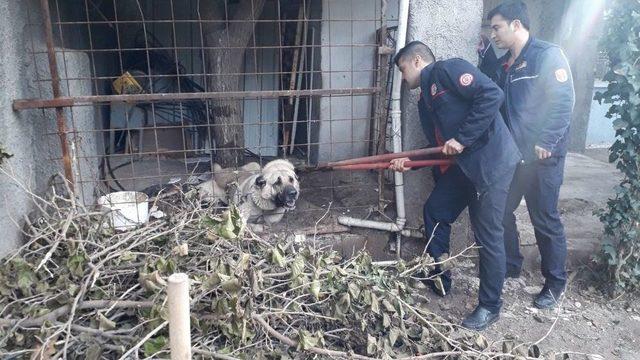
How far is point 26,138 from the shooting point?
3605 millimetres

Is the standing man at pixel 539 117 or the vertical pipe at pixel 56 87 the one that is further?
the standing man at pixel 539 117

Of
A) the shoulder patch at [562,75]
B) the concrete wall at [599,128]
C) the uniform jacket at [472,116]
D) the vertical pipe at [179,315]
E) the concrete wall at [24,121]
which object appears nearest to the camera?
the vertical pipe at [179,315]

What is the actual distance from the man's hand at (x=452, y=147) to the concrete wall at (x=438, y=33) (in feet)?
2.78

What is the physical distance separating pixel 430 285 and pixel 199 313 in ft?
7.78

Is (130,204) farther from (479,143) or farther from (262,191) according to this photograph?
(479,143)

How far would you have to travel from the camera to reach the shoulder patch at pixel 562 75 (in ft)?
11.8

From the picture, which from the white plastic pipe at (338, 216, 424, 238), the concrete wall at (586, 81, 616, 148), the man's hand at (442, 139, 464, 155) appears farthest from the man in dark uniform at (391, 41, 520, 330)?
the concrete wall at (586, 81, 616, 148)

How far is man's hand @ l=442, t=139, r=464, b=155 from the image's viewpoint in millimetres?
3488

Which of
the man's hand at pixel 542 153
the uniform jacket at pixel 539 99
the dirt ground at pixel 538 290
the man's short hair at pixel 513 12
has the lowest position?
the dirt ground at pixel 538 290

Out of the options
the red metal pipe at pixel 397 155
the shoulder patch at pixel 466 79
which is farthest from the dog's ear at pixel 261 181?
the shoulder patch at pixel 466 79

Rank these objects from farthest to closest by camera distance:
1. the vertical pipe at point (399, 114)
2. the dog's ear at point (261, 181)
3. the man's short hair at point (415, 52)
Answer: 1. the dog's ear at point (261, 181)
2. the vertical pipe at point (399, 114)
3. the man's short hair at point (415, 52)

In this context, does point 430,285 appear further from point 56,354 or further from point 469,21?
point 56,354

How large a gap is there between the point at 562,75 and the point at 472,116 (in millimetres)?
780

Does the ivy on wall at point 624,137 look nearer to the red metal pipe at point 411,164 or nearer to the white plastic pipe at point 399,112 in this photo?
the red metal pipe at point 411,164
